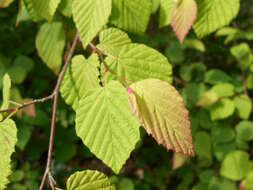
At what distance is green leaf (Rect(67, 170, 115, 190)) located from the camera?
0.56 meters

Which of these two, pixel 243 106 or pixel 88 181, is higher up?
pixel 88 181

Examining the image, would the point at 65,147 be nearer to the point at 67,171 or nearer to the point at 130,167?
the point at 67,171

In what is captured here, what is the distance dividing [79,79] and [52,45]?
0.46 metres

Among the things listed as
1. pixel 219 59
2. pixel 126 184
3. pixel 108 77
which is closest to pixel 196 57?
pixel 219 59

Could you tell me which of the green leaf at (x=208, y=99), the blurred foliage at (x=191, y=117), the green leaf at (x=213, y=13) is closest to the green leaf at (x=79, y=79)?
the green leaf at (x=213, y=13)

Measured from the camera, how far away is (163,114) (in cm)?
A: 57

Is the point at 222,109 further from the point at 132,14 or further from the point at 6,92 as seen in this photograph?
the point at 6,92

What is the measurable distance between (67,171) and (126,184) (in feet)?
1.53

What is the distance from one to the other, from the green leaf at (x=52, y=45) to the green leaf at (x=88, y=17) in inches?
19.6

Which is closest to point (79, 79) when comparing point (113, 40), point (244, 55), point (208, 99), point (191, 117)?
point (113, 40)

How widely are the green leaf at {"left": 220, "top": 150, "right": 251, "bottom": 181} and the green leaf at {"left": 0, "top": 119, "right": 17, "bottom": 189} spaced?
1178 mm

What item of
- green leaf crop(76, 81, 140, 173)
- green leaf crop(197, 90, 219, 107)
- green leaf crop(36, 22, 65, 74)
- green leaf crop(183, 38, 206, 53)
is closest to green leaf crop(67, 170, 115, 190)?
green leaf crop(76, 81, 140, 173)

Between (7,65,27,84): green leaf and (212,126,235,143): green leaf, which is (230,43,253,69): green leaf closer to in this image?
(212,126,235,143): green leaf

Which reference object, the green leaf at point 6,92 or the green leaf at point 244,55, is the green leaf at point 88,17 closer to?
the green leaf at point 6,92
